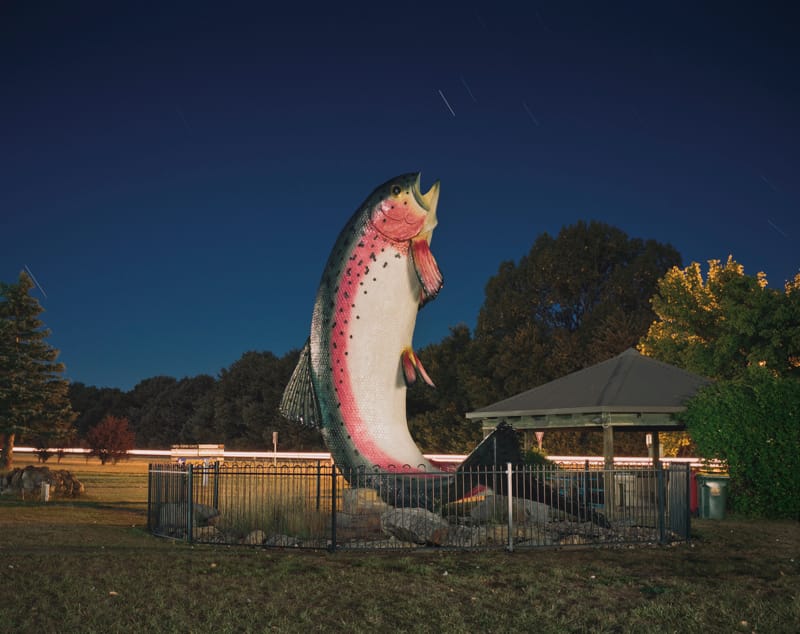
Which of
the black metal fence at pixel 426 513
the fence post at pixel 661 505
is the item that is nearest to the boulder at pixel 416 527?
the black metal fence at pixel 426 513

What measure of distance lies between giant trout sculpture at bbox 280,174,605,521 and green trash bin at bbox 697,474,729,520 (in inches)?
243

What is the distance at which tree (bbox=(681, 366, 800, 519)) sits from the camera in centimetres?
1587

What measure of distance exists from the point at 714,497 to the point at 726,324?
1220 cm

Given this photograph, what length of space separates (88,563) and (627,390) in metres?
12.0

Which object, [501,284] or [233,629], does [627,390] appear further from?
[501,284]

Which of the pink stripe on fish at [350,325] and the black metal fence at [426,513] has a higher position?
the pink stripe on fish at [350,325]

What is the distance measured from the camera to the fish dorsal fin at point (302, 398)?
47.1 ft

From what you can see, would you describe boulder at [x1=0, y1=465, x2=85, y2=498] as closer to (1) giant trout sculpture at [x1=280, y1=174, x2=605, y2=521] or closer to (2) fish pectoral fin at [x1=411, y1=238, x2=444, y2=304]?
(1) giant trout sculpture at [x1=280, y1=174, x2=605, y2=521]

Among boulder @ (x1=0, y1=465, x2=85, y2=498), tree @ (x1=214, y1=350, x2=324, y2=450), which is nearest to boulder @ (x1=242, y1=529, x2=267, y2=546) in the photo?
boulder @ (x1=0, y1=465, x2=85, y2=498)

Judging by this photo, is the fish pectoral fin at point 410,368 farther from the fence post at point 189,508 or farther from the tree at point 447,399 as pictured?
the tree at point 447,399

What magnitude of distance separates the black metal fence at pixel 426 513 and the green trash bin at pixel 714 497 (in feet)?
10.9

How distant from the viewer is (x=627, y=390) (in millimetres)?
17859

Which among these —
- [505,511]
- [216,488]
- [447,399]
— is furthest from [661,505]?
[447,399]

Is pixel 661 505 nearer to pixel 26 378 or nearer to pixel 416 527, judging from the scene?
pixel 416 527
